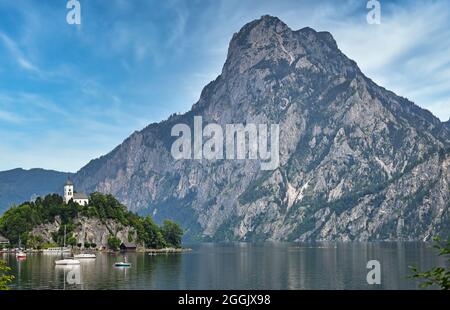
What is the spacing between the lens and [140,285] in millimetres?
98062

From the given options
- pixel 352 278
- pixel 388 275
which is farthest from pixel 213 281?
pixel 388 275

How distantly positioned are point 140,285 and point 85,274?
2601cm

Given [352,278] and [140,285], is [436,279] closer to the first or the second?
[140,285]
